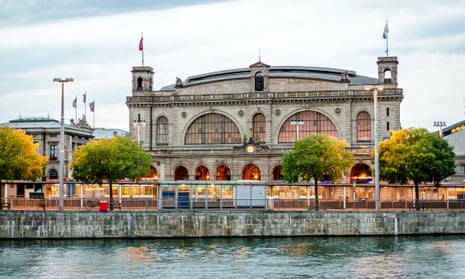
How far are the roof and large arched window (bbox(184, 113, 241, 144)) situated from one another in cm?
772

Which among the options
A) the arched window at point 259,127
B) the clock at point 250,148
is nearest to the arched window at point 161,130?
the arched window at point 259,127

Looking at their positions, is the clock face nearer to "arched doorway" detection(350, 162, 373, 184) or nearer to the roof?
the roof

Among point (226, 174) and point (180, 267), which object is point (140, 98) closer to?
point (226, 174)

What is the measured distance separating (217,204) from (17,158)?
2023cm

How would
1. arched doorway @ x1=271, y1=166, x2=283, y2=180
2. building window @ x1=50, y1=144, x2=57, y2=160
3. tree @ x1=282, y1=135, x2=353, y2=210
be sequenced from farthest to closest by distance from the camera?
building window @ x1=50, y1=144, x2=57, y2=160 → arched doorway @ x1=271, y1=166, x2=283, y2=180 → tree @ x1=282, y1=135, x2=353, y2=210

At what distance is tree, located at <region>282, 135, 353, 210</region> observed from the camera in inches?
3258

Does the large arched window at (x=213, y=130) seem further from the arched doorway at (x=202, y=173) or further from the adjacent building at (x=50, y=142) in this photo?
the adjacent building at (x=50, y=142)

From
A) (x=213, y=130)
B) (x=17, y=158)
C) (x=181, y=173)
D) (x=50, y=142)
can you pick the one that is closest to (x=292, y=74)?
(x=213, y=130)

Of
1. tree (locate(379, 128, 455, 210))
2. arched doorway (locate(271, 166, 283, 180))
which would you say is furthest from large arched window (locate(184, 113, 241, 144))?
tree (locate(379, 128, 455, 210))

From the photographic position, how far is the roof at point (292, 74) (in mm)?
133875

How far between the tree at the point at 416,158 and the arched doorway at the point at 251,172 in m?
44.5

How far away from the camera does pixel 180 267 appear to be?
5294 centimetres

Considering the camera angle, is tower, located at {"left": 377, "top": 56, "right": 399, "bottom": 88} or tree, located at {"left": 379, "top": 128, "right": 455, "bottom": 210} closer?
tree, located at {"left": 379, "top": 128, "right": 455, "bottom": 210}

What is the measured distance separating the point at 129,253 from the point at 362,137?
74.4 meters
